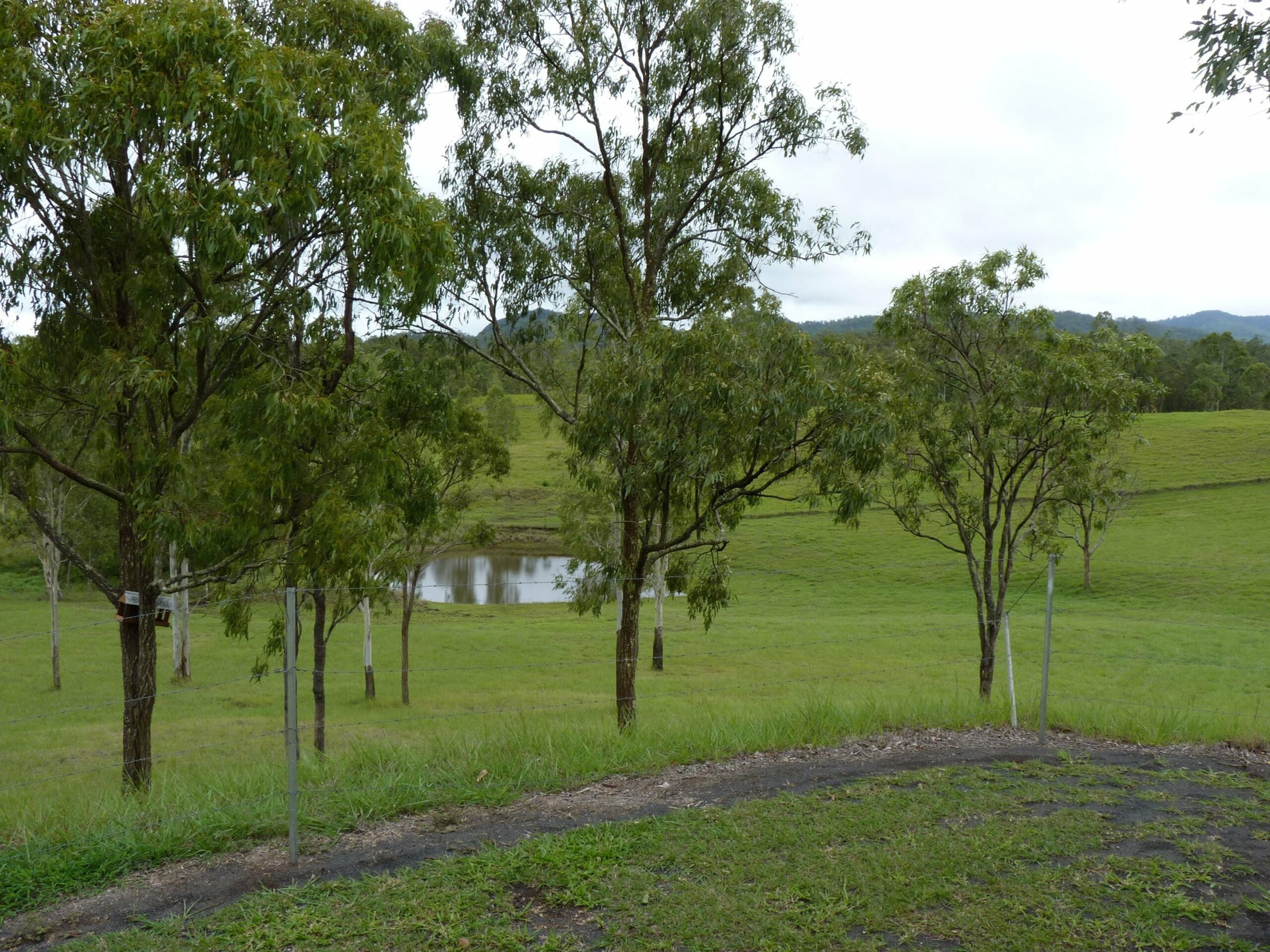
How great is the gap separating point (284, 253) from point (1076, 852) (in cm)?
807

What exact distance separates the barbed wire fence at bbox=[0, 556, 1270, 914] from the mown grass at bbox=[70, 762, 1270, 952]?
104cm

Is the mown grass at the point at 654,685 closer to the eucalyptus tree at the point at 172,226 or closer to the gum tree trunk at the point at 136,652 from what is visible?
the gum tree trunk at the point at 136,652

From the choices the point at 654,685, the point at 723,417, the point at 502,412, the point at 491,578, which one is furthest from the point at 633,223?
the point at 502,412

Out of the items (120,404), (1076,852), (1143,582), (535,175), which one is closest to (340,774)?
(120,404)

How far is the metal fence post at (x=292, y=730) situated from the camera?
5328mm

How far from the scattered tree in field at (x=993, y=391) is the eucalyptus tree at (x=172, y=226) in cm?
770

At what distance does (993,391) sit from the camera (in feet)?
45.4

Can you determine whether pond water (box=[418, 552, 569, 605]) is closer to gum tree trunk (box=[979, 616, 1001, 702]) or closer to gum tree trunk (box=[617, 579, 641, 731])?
gum tree trunk (box=[979, 616, 1001, 702])

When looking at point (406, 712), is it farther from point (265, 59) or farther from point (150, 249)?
point (265, 59)

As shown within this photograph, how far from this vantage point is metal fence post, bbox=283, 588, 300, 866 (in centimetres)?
533

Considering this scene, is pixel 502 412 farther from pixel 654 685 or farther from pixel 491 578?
pixel 654 685

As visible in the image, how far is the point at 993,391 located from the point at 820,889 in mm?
10528

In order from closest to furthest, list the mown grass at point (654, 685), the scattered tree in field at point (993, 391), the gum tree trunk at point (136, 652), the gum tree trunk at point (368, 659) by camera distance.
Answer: the mown grass at point (654, 685)
the gum tree trunk at point (136, 652)
the scattered tree in field at point (993, 391)
the gum tree trunk at point (368, 659)

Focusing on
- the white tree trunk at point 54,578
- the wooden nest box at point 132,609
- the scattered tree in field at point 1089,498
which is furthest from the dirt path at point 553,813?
the white tree trunk at point 54,578
